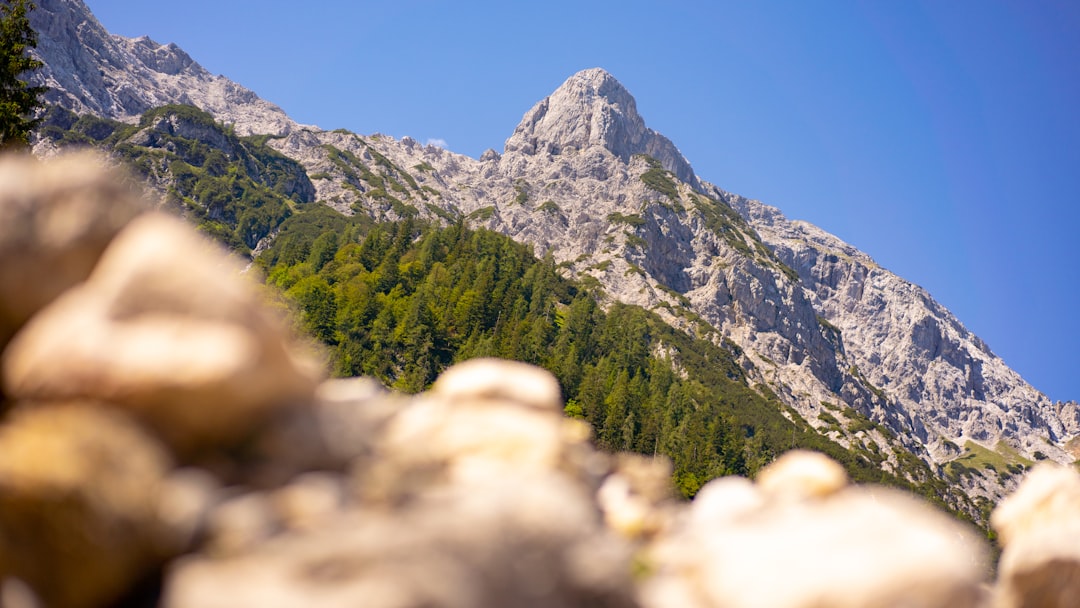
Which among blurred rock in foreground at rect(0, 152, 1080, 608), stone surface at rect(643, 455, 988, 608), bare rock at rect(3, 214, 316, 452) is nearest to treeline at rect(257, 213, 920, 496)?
stone surface at rect(643, 455, 988, 608)

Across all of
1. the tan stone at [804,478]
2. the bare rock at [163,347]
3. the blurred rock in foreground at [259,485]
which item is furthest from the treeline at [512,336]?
the bare rock at [163,347]

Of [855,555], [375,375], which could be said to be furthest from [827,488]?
[375,375]

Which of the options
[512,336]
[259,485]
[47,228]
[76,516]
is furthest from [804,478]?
[512,336]

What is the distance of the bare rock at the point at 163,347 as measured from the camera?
7.22 metres

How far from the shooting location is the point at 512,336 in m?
110

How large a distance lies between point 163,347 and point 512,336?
103 m

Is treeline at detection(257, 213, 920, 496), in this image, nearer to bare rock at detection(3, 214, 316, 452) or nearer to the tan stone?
the tan stone

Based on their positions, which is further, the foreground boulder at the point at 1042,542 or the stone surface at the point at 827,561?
the foreground boulder at the point at 1042,542

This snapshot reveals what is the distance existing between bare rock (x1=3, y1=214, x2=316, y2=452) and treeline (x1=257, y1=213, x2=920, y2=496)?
279ft

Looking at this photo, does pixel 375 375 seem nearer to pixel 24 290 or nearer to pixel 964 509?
pixel 24 290

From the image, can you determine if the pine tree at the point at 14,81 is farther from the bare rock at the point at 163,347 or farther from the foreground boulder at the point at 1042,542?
the foreground boulder at the point at 1042,542

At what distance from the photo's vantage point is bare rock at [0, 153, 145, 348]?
26.5 ft

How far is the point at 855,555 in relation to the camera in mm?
7746

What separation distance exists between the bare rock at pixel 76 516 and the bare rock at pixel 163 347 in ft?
2.03
